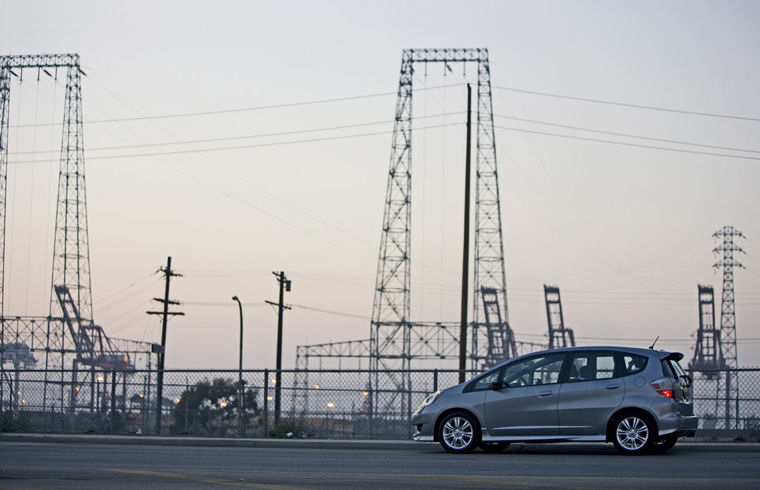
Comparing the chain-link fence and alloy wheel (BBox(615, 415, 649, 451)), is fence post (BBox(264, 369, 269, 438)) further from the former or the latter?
alloy wheel (BBox(615, 415, 649, 451))

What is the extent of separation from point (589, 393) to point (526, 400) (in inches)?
37.6

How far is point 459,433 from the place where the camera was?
15547mm

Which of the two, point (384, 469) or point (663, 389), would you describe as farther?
point (663, 389)

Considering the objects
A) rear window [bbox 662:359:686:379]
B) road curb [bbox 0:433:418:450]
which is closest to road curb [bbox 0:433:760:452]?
road curb [bbox 0:433:418:450]

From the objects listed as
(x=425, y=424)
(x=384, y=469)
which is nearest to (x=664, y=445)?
(x=425, y=424)

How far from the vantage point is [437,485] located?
10688 mm

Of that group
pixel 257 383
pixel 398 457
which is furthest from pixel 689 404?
pixel 257 383

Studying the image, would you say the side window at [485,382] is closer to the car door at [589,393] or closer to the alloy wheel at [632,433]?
the car door at [589,393]

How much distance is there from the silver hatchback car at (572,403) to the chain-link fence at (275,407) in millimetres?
4527

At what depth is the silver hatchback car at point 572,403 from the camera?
14664 mm

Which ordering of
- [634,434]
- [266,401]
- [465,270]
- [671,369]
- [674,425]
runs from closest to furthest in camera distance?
1. [674,425]
2. [634,434]
3. [671,369]
4. [266,401]
5. [465,270]

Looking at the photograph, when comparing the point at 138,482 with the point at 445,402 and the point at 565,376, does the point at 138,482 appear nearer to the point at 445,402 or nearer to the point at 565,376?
the point at 445,402

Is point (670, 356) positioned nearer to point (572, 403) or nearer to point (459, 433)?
point (572, 403)

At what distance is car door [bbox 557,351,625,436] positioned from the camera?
14898mm
